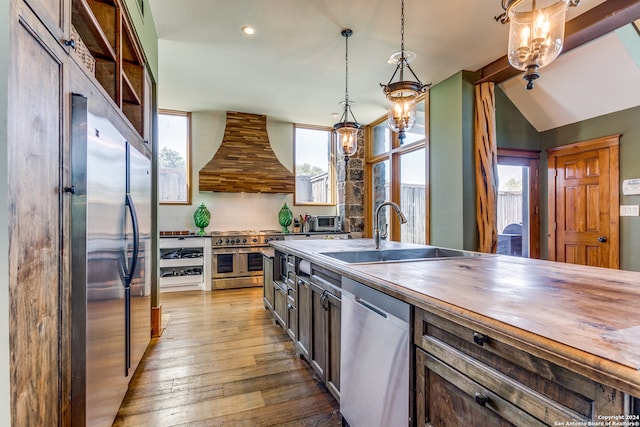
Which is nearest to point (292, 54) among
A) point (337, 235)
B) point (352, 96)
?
point (352, 96)

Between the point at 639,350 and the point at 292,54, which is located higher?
the point at 292,54

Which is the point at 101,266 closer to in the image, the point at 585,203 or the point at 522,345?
the point at 522,345

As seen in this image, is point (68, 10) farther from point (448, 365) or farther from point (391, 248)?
point (391, 248)

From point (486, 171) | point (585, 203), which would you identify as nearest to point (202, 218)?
point (486, 171)

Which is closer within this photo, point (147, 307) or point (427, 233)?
point (147, 307)

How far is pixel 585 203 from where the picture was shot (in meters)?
4.07

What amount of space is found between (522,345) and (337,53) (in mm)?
3434

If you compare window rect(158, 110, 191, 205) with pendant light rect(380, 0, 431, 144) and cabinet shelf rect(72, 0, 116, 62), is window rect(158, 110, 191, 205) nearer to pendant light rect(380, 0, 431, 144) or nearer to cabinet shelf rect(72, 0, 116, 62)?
cabinet shelf rect(72, 0, 116, 62)

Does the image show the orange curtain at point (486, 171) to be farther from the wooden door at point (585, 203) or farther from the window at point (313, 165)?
the window at point (313, 165)

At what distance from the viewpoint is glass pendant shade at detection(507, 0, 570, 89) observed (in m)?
1.70

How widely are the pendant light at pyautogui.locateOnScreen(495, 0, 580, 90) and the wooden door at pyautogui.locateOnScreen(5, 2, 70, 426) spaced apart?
7.14 ft

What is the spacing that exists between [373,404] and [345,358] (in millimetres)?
296

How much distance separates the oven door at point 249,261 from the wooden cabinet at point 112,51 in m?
2.83

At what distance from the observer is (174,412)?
191 centimetres
